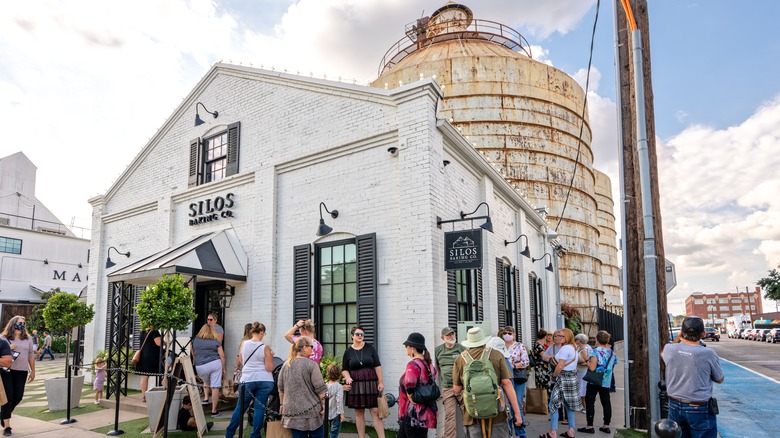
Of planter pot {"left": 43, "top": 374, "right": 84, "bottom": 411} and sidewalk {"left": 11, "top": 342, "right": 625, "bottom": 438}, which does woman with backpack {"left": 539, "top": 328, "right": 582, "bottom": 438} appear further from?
planter pot {"left": 43, "top": 374, "right": 84, "bottom": 411}

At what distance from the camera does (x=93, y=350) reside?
51.2 feet

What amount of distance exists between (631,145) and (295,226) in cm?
704

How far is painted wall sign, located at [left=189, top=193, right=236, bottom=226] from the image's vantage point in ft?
40.9

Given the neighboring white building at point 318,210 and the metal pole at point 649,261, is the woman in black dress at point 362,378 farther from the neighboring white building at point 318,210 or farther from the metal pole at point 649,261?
the metal pole at point 649,261

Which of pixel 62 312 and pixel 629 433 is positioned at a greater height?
pixel 62 312

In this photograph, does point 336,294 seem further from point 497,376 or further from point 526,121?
point 526,121

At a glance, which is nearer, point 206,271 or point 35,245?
point 206,271

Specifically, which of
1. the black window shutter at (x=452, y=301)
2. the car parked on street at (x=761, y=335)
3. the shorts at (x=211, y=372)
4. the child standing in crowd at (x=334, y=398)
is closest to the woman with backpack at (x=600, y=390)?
the black window shutter at (x=452, y=301)

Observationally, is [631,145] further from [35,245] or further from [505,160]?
[35,245]

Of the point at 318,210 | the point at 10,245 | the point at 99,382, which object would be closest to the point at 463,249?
the point at 318,210

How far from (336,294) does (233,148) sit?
4.91 meters

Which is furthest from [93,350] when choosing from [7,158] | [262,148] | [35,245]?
[7,158]

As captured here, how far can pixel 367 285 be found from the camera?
963 cm

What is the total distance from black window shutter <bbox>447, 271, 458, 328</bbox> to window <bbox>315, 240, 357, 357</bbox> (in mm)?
1823
